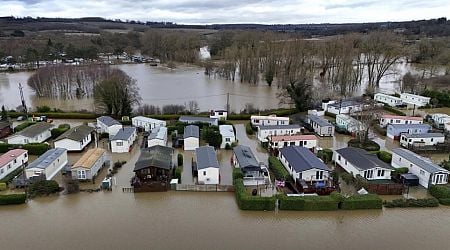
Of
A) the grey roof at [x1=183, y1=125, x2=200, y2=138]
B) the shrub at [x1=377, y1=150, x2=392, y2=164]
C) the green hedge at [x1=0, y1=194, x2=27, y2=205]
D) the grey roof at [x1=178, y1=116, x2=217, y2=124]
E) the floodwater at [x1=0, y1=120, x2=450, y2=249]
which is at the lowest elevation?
the floodwater at [x1=0, y1=120, x2=450, y2=249]

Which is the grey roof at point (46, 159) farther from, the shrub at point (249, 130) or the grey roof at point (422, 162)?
the grey roof at point (422, 162)

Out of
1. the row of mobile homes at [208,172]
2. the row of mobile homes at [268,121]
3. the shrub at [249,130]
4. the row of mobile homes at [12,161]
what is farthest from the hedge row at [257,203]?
the row of mobile homes at [268,121]

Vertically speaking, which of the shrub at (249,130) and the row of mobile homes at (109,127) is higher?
the row of mobile homes at (109,127)

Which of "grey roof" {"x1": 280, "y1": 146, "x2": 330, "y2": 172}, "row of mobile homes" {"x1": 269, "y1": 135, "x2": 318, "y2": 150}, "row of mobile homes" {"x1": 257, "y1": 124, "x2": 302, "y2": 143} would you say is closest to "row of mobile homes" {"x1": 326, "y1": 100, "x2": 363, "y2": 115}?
"row of mobile homes" {"x1": 257, "y1": 124, "x2": 302, "y2": 143}

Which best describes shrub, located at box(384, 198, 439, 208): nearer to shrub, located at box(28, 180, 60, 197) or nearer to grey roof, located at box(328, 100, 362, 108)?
shrub, located at box(28, 180, 60, 197)

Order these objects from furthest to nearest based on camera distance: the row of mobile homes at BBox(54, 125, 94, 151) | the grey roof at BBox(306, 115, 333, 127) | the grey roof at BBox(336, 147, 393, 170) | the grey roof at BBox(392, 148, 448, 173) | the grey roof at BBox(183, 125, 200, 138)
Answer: the grey roof at BBox(306, 115, 333, 127)
the grey roof at BBox(183, 125, 200, 138)
the row of mobile homes at BBox(54, 125, 94, 151)
the grey roof at BBox(336, 147, 393, 170)
the grey roof at BBox(392, 148, 448, 173)

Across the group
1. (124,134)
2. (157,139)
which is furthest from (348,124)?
(124,134)
